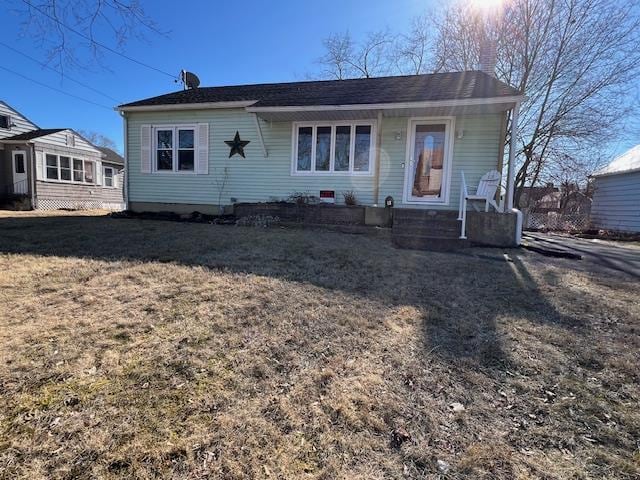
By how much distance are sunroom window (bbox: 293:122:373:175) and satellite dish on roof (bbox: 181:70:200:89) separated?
6381 millimetres

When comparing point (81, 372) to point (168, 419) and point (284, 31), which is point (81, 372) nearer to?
point (168, 419)

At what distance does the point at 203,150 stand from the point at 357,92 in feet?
15.8

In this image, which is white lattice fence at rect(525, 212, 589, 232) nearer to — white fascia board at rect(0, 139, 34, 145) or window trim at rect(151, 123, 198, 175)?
window trim at rect(151, 123, 198, 175)

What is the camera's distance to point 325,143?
9.55m

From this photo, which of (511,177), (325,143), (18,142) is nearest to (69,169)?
(18,142)

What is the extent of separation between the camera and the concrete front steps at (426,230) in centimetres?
669

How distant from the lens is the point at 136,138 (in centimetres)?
1091

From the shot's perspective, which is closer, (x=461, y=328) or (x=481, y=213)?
(x=461, y=328)

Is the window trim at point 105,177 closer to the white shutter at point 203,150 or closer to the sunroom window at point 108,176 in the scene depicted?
the sunroom window at point 108,176

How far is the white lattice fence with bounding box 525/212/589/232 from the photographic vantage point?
1462 cm

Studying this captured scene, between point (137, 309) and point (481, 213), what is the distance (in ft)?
21.3

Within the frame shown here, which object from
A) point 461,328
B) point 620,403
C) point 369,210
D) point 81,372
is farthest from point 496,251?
point 81,372

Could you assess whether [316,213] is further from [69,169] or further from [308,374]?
[69,169]

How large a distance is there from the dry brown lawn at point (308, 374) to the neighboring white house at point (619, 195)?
12118mm
